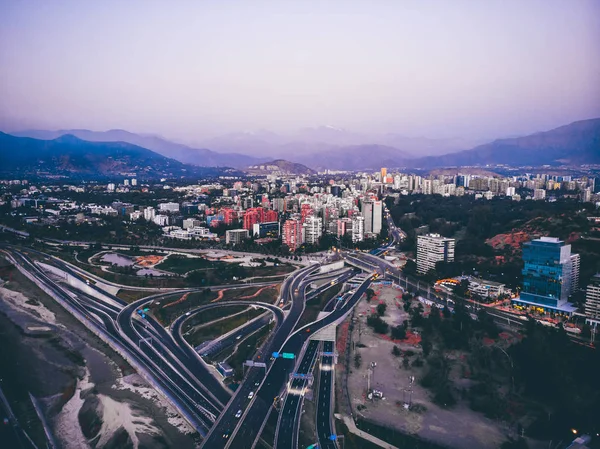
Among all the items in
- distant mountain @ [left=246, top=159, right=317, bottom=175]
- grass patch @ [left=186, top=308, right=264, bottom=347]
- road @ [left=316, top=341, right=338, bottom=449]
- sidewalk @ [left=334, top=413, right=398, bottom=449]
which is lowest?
sidewalk @ [left=334, top=413, right=398, bottom=449]

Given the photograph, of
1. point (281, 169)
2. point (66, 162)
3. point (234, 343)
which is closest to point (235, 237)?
point (234, 343)

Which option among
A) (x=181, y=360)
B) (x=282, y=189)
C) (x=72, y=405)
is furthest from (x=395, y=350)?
(x=282, y=189)

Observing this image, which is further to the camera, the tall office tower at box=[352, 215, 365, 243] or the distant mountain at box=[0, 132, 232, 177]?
the distant mountain at box=[0, 132, 232, 177]

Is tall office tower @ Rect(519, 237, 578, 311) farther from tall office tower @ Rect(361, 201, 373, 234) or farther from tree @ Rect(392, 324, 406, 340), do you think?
tall office tower @ Rect(361, 201, 373, 234)

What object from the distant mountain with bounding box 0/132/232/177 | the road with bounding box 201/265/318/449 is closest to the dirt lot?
the road with bounding box 201/265/318/449

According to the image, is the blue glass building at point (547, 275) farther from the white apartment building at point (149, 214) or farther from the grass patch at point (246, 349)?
the white apartment building at point (149, 214)

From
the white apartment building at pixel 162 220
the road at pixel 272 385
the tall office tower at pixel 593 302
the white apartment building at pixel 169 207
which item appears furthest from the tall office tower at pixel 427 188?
the road at pixel 272 385

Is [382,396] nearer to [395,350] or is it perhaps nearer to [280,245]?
[395,350]
